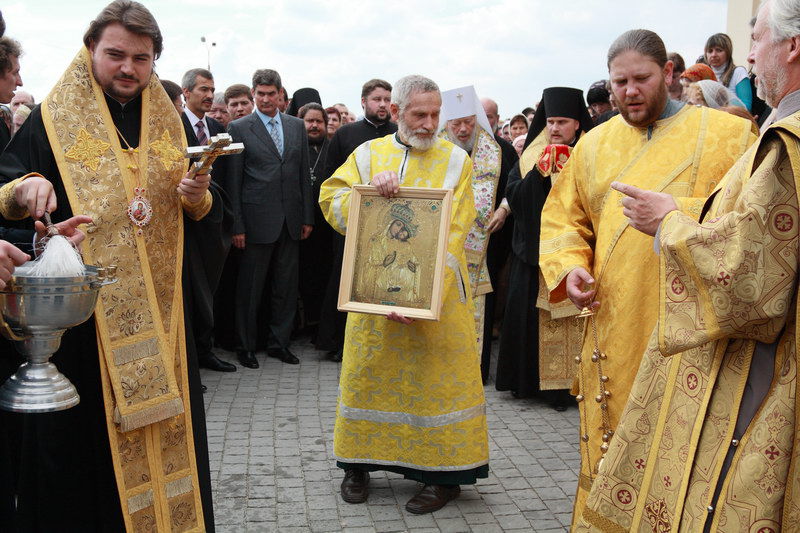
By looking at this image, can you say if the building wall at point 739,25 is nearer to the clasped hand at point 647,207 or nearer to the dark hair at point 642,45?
the dark hair at point 642,45

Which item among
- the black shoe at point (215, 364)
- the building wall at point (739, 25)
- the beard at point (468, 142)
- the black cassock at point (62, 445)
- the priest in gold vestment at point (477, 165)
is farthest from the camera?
the building wall at point (739, 25)

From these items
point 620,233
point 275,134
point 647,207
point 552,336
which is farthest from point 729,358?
point 275,134

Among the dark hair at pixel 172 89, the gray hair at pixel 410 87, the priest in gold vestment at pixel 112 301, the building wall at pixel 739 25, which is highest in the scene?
the building wall at pixel 739 25

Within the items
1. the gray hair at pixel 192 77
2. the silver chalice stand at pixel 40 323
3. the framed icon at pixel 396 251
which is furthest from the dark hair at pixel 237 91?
the silver chalice stand at pixel 40 323

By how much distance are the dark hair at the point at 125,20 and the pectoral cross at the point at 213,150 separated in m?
0.51

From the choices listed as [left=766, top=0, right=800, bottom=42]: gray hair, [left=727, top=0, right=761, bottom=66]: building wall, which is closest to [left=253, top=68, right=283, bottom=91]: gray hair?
[left=766, top=0, right=800, bottom=42]: gray hair

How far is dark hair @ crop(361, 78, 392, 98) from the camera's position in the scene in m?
8.31

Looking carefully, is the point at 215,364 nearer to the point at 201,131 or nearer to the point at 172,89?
the point at 201,131

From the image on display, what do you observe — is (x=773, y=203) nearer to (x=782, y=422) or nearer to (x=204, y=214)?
(x=782, y=422)

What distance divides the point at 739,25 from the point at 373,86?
25.0 feet

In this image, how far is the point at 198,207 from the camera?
3.36 meters

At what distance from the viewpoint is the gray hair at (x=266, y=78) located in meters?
7.87

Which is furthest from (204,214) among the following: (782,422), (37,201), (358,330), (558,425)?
(558,425)

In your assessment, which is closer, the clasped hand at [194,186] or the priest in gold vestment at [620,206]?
the clasped hand at [194,186]
